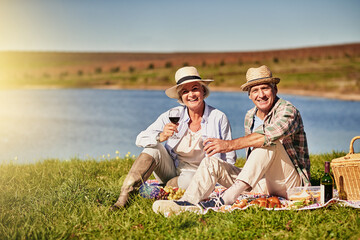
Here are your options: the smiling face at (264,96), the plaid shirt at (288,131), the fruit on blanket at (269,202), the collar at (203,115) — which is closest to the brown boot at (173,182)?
the collar at (203,115)

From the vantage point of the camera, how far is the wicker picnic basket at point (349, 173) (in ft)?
16.0

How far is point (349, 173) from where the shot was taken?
4.93 m

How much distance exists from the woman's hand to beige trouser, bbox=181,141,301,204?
51cm

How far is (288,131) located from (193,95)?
1.26 m

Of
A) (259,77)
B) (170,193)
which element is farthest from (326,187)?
(170,193)

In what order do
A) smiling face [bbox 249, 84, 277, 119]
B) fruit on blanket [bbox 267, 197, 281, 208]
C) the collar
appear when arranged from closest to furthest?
fruit on blanket [bbox 267, 197, 281, 208] → smiling face [bbox 249, 84, 277, 119] → the collar

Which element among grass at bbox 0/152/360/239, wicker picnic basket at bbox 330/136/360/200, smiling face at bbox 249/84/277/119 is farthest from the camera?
smiling face at bbox 249/84/277/119

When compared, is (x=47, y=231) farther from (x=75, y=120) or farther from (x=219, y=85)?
(x=219, y=85)

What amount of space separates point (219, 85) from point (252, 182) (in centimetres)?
2842

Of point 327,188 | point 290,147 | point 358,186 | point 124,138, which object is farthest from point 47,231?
point 124,138

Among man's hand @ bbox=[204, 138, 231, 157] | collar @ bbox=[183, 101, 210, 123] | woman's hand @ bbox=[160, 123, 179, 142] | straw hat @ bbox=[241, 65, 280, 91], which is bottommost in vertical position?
man's hand @ bbox=[204, 138, 231, 157]

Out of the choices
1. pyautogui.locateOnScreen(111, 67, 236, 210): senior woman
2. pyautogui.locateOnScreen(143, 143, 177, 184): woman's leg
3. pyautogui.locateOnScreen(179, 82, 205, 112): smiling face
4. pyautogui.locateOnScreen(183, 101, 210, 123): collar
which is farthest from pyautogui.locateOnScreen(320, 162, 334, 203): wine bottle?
pyautogui.locateOnScreen(143, 143, 177, 184): woman's leg

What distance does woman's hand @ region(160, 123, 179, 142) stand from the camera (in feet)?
16.4

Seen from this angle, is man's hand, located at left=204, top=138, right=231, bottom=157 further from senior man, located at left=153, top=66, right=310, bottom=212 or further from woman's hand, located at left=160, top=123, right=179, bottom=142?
woman's hand, located at left=160, top=123, right=179, bottom=142
